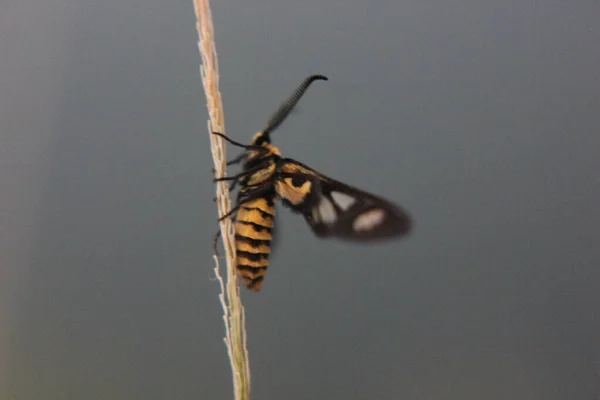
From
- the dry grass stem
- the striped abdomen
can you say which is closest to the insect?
the striped abdomen

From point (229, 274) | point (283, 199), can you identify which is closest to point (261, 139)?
point (283, 199)

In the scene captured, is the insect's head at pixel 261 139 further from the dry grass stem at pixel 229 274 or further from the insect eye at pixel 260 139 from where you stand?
the dry grass stem at pixel 229 274

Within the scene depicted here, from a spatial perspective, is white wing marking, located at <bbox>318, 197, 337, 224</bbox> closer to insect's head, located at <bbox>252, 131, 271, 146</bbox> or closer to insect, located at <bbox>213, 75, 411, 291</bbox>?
insect, located at <bbox>213, 75, 411, 291</bbox>

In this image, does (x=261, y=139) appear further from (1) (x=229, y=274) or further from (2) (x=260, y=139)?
(1) (x=229, y=274)

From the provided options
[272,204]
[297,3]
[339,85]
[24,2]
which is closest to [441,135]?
[339,85]

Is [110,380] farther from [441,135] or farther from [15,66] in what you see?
[441,135]

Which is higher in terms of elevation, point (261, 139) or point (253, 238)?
point (261, 139)


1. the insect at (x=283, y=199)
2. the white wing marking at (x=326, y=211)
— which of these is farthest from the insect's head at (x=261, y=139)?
the white wing marking at (x=326, y=211)
